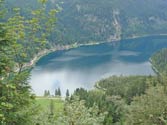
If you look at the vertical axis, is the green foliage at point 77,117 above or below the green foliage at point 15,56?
below

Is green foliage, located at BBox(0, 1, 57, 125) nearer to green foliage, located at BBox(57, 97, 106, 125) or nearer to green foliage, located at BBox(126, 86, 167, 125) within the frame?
green foliage, located at BBox(57, 97, 106, 125)

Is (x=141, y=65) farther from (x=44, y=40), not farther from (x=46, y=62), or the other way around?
(x=44, y=40)

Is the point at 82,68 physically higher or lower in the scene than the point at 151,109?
higher

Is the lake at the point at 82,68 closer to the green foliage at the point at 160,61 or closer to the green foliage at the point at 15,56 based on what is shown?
the green foliage at the point at 160,61

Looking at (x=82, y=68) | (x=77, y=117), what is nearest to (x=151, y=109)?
(x=77, y=117)

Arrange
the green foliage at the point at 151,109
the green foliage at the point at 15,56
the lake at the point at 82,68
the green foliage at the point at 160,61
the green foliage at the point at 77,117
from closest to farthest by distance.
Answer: the green foliage at the point at 15,56
the green foliage at the point at 77,117
the green foliage at the point at 151,109
the lake at the point at 82,68
the green foliage at the point at 160,61

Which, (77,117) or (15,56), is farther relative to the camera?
(77,117)

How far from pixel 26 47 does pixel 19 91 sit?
199 centimetres

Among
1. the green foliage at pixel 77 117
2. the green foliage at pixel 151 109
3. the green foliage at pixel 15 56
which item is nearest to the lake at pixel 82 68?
the green foliage at pixel 151 109

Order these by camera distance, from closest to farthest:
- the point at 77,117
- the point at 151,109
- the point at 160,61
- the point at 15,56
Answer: the point at 15,56 → the point at 77,117 → the point at 151,109 → the point at 160,61

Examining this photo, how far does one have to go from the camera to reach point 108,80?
118m

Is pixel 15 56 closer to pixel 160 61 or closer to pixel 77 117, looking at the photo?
pixel 77 117

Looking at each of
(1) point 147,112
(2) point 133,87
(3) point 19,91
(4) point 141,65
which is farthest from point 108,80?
(3) point 19,91

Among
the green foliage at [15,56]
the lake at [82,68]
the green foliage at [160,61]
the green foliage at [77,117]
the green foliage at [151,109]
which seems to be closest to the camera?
the green foliage at [15,56]
